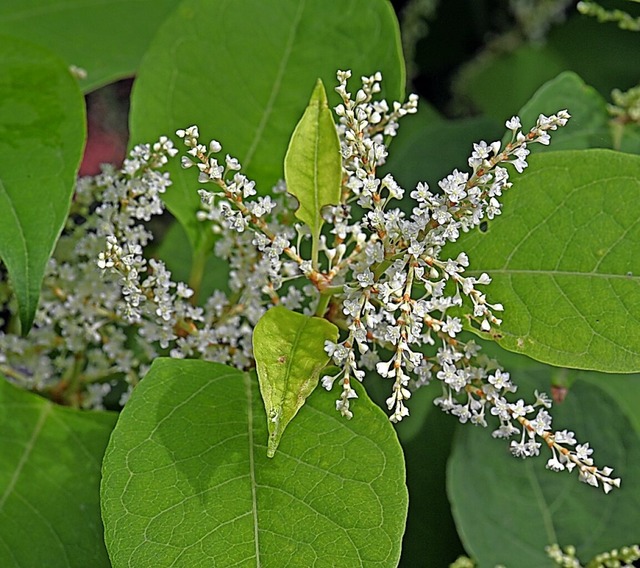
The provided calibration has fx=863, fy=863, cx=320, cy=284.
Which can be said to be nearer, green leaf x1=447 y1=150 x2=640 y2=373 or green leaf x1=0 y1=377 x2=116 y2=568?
green leaf x1=447 y1=150 x2=640 y2=373

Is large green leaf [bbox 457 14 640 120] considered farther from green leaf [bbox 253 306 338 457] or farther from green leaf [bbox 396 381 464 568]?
green leaf [bbox 253 306 338 457]

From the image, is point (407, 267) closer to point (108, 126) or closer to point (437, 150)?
point (437, 150)

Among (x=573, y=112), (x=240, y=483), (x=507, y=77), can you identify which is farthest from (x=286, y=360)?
(x=507, y=77)

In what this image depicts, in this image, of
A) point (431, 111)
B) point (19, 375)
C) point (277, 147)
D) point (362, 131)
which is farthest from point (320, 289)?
point (431, 111)

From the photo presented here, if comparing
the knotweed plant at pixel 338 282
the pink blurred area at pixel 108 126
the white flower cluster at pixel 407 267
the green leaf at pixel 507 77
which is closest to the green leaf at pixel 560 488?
the knotweed plant at pixel 338 282

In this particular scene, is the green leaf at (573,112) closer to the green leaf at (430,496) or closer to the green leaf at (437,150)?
the green leaf at (437,150)

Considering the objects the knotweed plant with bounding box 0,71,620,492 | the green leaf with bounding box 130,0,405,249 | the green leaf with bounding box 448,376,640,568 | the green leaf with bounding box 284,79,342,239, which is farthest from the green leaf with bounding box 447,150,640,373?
the green leaf with bounding box 448,376,640,568
